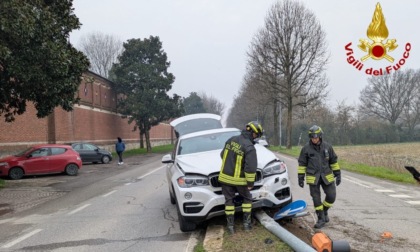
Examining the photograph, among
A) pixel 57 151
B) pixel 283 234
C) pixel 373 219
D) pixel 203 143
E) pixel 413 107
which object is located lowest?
pixel 373 219

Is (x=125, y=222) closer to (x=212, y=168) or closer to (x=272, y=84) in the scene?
(x=212, y=168)

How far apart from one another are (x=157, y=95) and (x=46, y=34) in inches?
1198

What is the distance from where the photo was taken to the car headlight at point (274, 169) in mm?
6873

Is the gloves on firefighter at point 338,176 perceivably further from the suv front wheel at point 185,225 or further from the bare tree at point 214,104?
the bare tree at point 214,104

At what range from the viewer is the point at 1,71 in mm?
14117

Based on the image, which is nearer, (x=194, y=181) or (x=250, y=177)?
(x=250, y=177)

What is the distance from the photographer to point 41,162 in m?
19.1

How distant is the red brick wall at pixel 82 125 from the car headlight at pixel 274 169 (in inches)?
546

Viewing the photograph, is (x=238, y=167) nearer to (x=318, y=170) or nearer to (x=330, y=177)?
(x=318, y=170)

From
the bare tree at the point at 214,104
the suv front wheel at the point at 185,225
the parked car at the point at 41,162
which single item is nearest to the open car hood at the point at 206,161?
the suv front wheel at the point at 185,225

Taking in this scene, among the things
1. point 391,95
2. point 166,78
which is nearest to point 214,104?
point 391,95

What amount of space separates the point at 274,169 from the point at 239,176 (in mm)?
959

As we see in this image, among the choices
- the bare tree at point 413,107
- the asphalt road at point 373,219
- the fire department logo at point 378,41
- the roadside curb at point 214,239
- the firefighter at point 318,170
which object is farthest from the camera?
the bare tree at point 413,107

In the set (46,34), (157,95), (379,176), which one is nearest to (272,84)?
(157,95)
